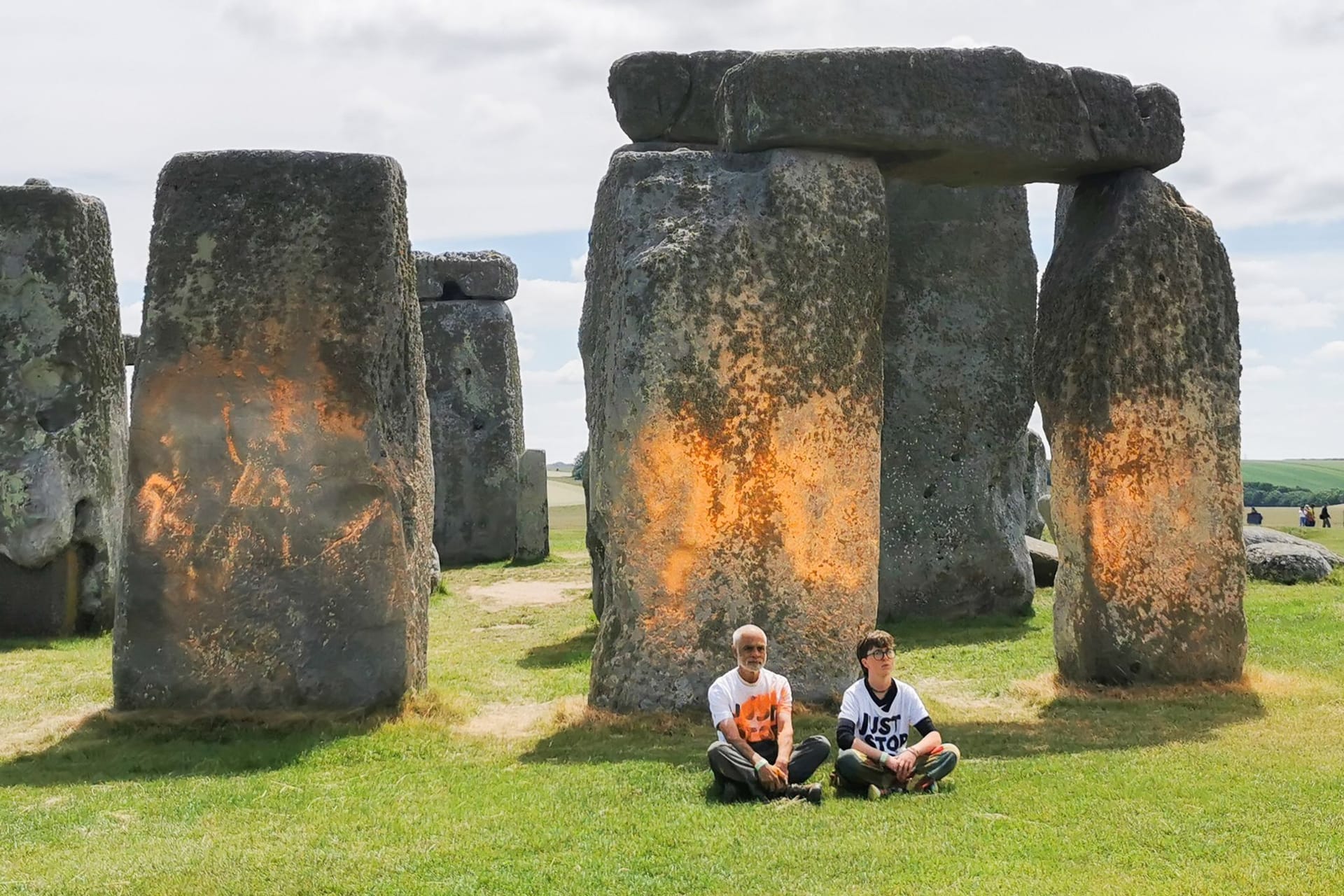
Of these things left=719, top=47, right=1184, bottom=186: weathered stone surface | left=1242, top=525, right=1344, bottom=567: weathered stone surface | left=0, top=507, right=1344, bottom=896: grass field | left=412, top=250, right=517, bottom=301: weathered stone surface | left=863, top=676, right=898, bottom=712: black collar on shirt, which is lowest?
left=0, top=507, right=1344, bottom=896: grass field

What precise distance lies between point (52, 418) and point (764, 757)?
879 centimetres

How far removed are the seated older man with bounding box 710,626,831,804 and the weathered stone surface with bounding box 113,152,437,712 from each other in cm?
271

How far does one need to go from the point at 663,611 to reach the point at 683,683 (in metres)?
0.41

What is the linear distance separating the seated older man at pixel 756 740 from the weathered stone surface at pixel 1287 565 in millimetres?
10779

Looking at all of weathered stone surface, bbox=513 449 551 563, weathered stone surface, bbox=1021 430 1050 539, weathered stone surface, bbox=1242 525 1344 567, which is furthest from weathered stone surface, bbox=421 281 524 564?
weathered stone surface, bbox=1242 525 1344 567

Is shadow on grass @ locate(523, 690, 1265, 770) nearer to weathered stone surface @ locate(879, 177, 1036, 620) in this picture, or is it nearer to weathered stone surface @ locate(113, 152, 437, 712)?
weathered stone surface @ locate(113, 152, 437, 712)

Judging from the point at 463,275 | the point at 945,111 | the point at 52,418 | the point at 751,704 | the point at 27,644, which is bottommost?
the point at 27,644

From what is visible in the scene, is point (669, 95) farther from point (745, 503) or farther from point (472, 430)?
point (472, 430)

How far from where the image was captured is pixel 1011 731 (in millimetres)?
8664

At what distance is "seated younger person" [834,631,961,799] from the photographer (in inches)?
270

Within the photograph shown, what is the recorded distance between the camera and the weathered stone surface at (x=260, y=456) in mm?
8836

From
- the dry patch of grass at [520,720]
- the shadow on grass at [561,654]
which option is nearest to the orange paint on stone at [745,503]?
the dry patch of grass at [520,720]

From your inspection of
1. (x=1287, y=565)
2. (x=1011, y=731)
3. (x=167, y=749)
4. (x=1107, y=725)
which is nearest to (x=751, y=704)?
(x=1011, y=731)

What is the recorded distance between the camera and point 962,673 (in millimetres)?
11039
